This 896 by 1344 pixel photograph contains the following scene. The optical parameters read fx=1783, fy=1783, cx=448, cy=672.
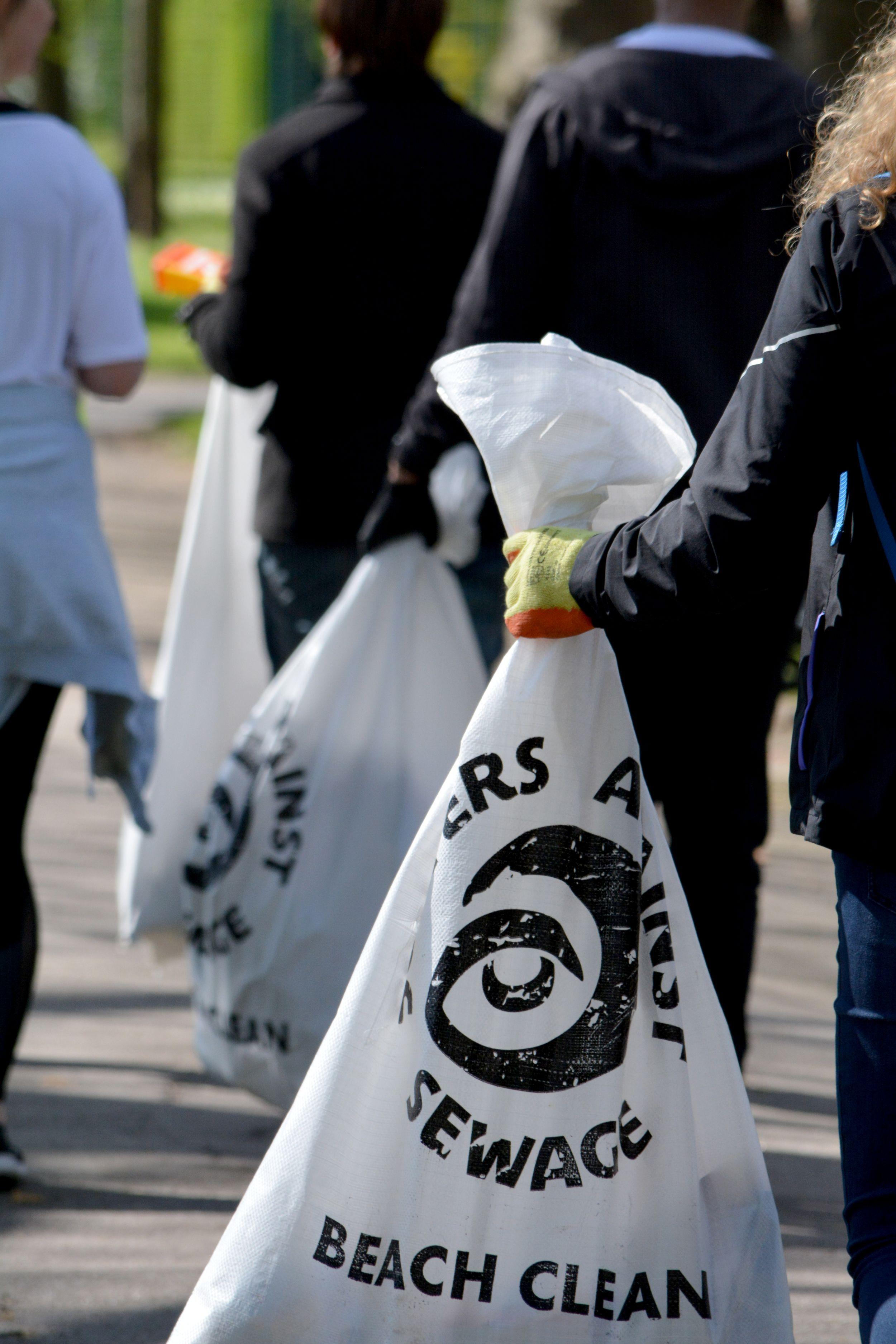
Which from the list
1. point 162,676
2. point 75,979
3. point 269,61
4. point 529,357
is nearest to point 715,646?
point 529,357

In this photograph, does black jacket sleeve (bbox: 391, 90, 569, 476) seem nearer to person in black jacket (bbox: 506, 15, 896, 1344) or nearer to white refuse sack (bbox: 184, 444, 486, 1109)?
white refuse sack (bbox: 184, 444, 486, 1109)

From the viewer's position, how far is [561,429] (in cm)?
222

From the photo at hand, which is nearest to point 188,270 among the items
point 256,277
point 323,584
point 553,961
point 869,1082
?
point 256,277

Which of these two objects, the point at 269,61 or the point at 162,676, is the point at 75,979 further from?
the point at 269,61

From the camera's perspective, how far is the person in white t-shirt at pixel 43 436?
291 cm

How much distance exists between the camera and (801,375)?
1.81 meters

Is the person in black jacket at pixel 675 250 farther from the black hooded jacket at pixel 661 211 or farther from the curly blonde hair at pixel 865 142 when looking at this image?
the curly blonde hair at pixel 865 142

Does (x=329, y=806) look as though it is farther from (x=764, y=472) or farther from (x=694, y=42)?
(x=764, y=472)

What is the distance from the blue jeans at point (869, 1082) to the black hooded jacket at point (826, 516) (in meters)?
0.07

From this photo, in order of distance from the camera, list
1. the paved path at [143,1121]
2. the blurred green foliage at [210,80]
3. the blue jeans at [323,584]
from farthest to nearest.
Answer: the blurred green foliage at [210,80], the blue jeans at [323,584], the paved path at [143,1121]

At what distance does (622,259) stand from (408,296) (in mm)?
707

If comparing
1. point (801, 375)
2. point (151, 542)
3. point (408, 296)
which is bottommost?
point (151, 542)

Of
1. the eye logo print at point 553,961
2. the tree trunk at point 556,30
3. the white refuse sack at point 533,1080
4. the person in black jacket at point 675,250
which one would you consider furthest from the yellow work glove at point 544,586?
the tree trunk at point 556,30

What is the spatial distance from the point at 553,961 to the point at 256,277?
1.77 metres
